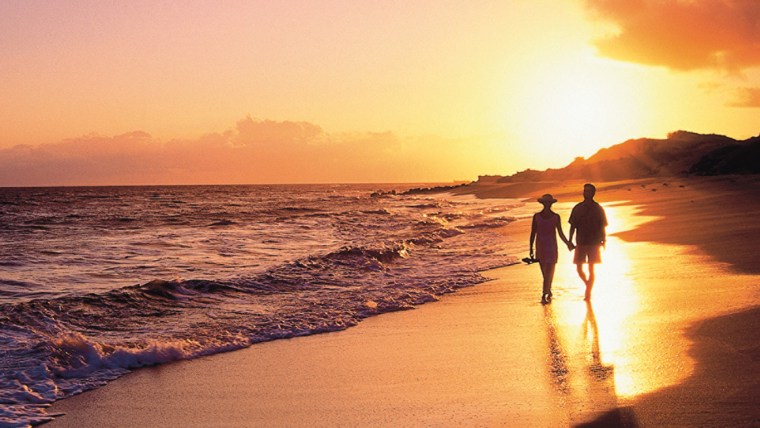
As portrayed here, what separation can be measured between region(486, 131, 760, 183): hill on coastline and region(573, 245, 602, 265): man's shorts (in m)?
49.9

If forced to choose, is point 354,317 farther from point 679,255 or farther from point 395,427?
point 679,255

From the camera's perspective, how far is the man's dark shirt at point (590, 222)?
11.0 metres

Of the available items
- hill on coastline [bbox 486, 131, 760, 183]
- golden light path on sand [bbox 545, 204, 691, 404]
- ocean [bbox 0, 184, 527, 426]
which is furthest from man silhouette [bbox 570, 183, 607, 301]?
hill on coastline [bbox 486, 131, 760, 183]

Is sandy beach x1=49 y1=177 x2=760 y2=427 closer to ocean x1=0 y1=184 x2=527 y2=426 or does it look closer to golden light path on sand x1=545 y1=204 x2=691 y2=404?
golden light path on sand x1=545 y1=204 x2=691 y2=404

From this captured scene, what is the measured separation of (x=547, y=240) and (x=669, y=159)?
238ft

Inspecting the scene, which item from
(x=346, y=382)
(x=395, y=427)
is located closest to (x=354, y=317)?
(x=346, y=382)

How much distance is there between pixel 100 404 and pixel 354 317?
15.7 feet

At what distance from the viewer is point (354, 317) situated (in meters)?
10.9

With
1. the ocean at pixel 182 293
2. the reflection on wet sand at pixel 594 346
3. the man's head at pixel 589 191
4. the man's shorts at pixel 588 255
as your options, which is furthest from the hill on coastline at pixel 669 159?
the man's shorts at pixel 588 255

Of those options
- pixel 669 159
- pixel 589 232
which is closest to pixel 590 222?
pixel 589 232

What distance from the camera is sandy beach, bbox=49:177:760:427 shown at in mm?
5617

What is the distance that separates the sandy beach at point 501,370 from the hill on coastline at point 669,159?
166 feet

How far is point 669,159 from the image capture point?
76812 millimetres

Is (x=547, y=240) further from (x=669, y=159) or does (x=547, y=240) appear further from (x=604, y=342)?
(x=669, y=159)
